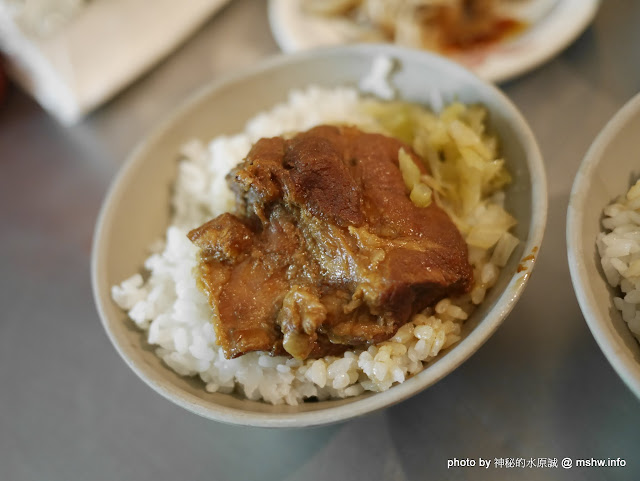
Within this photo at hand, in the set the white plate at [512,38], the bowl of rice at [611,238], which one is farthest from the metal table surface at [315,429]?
the bowl of rice at [611,238]

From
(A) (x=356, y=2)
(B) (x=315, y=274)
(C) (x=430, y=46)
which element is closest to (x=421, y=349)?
(B) (x=315, y=274)

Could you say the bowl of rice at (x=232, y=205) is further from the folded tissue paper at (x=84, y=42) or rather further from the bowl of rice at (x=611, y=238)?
the folded tissue paper at (x=84, y=42)

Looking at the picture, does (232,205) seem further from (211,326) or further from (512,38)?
(512,38)

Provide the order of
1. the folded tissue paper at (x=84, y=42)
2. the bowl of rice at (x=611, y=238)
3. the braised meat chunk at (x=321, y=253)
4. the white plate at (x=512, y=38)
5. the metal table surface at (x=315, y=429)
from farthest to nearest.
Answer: the folded tissue paper at (x=84, y=42)
the white plate at (x=512, y=38)
the metal table surface at (x=315, y=429)
the braised meat chunk at (x=321, y=253)
the bowl of rice at (x=611, y=238)

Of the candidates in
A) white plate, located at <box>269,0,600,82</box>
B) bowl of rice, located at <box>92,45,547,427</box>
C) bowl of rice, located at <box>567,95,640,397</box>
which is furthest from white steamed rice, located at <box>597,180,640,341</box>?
white plate, located at <box>269,0,600,82</box>

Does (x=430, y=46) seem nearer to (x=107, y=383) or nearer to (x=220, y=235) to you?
(x=220, y=235)
